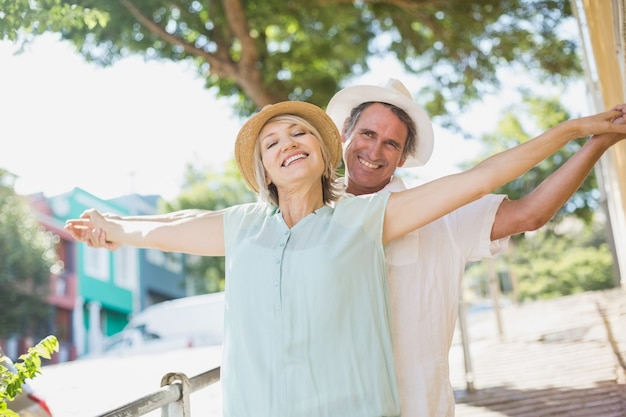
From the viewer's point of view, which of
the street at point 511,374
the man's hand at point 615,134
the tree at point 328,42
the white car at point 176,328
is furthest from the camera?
the white car at point 176,328

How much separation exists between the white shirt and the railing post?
0.74 m

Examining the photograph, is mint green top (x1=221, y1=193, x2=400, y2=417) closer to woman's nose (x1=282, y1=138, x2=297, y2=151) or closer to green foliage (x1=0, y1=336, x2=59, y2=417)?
woman's nose (x1=282, y1=138, x2=297, y2=151)

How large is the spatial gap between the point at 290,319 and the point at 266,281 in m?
0.14

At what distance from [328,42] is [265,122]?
369 inches

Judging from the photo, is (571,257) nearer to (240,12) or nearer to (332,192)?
(240,12)

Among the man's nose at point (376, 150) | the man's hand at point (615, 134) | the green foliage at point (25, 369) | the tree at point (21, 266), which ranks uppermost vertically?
the tree at point (21, 266)

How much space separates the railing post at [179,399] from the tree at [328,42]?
18.9ft

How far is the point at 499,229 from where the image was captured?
2.55m

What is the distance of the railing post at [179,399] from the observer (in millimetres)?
2760

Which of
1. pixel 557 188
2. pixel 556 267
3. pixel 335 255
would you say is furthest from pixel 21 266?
pixel 557 188

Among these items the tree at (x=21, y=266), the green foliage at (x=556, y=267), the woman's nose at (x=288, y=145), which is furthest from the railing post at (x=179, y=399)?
the green foliage at (x=556, y=267)

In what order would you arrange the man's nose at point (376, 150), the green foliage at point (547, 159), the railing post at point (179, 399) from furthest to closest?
the green foliage at point (547, 159) → the man's nose at point (376, 150) → the railing post at point (179, 399)

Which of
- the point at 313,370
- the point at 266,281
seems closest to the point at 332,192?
the point at 266,281

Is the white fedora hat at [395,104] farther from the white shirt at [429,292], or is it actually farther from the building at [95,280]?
the building at [95,280]
